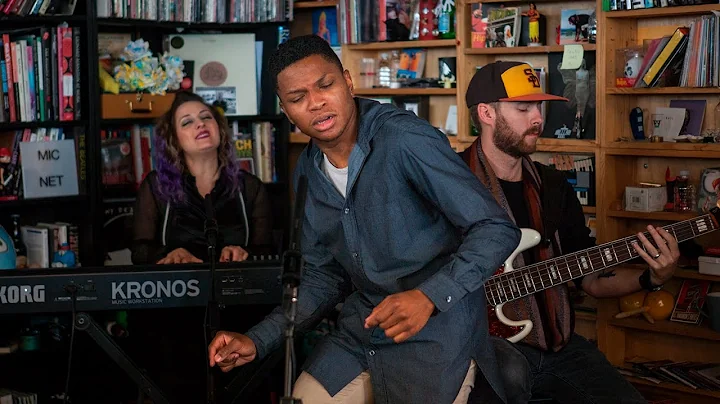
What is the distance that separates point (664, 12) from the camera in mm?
3855

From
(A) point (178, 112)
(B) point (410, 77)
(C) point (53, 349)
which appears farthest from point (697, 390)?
(C) point (53, 349)

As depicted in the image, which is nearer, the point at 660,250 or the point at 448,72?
the point at 660,250

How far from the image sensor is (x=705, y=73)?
3.82m

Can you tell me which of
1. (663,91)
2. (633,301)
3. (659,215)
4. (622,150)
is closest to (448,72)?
(622,150)

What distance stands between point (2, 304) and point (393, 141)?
142cm

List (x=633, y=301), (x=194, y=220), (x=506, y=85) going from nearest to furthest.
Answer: (x=506, y=85) < (x=194, y=220) < (x=633, y=301)

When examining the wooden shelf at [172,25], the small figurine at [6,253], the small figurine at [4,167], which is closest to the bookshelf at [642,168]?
the wooden shelf at [172,25]

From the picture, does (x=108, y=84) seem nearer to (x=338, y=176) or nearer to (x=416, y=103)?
(x=416, y=103)

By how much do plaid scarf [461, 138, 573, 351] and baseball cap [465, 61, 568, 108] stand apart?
0.23 meters

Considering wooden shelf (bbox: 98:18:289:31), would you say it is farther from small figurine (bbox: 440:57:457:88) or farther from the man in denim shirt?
the man in denim shirt

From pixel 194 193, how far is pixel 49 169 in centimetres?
90

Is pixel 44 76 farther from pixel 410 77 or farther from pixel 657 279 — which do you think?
pixel 657 279

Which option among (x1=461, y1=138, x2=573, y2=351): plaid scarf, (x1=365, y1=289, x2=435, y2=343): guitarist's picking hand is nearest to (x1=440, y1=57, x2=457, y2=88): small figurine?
(x1=461, y1=138, x2=573, y2=351): plaid scarf

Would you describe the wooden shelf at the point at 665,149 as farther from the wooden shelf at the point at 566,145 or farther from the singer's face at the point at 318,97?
the singer's face at the point at 318,97
